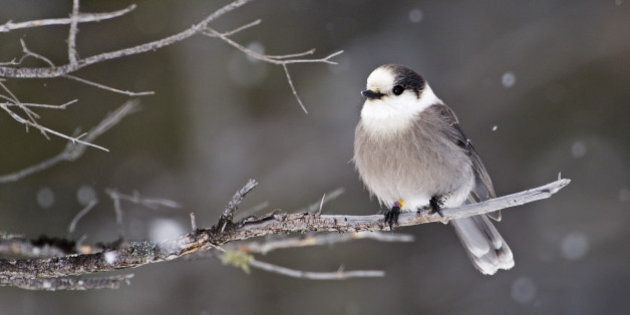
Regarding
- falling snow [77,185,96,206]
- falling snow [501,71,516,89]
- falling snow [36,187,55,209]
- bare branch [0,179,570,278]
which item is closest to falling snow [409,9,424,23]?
falling snow [501,71,516,89]

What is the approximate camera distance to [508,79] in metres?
8.11

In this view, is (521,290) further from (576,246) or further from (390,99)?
(390,99)

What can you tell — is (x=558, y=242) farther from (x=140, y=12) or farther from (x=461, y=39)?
(x=140, y=12)

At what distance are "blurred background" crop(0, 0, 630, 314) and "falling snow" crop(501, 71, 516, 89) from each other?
2 centimetres

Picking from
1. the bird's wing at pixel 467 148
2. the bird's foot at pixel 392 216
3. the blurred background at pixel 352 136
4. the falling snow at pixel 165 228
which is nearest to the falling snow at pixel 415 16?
the blurred background at pixel 352 136

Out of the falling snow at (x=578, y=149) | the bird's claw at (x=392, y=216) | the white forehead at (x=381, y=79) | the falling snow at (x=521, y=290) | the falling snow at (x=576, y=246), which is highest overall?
the white forehead at (x=381, y=79)

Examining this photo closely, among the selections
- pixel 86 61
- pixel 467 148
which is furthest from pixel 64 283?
pixel 467 148

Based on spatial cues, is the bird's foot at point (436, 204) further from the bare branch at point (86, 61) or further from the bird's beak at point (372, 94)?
the bare branch at point (86, 61)

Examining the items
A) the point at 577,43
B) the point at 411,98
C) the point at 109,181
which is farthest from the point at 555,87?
the point at 109,181

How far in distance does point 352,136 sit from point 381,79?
341 centimetres

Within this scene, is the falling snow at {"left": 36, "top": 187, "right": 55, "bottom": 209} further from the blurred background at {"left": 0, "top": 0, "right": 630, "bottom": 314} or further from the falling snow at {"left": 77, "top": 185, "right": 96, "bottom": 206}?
the blurred background at {"left": 0, "top": 0, "right": 630, "bottom": 314}

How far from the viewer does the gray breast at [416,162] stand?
449cm

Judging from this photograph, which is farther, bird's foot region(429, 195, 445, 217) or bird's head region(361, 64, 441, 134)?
bird's head region(361, 64, 441, 134)

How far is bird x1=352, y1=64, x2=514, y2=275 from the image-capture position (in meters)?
4.50
